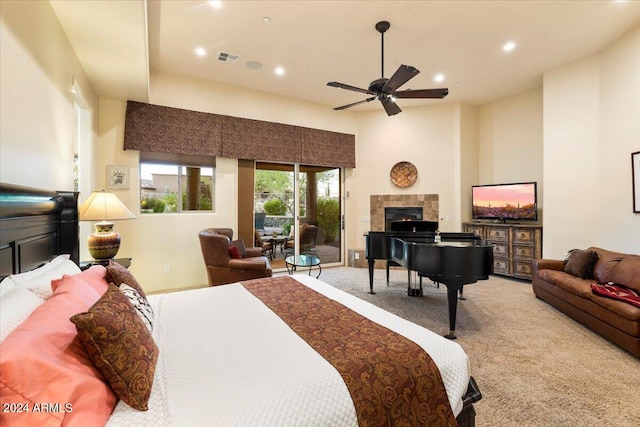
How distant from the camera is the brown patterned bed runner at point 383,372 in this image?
3.80 ft

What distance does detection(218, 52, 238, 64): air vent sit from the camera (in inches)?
165

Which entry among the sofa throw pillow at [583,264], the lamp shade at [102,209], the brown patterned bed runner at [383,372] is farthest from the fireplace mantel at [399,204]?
the brown patterned bed runner at [383,372]

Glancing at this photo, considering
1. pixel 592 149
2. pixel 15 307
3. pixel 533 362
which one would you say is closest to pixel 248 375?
pixel 15 307

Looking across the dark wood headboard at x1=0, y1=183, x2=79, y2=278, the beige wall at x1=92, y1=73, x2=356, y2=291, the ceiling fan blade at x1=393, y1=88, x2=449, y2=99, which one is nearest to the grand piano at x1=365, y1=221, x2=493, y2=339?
the ceiling fan blade at x1=393, y1=88, x2=449, y2=99

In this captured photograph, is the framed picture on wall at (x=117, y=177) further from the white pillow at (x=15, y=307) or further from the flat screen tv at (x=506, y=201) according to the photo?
the flat screen tv at (x=506, y=201)

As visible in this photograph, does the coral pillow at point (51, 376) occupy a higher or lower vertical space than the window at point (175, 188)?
lower

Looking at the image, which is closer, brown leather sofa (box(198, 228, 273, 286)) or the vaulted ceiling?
the vaulted ceiling

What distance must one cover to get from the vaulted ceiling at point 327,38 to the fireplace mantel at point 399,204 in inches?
89.6

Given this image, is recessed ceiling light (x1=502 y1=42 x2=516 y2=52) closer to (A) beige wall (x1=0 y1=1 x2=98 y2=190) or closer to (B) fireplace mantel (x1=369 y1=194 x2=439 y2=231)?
(B) fireplace mantel (x1=369 y1=194 x2=439 y2=231)

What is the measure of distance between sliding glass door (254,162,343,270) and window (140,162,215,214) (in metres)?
0.91

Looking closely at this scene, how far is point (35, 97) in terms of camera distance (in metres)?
2.04

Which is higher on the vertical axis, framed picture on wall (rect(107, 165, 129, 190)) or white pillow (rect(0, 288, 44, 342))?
framed picture on wall (rect(107, 165, 129, 190))

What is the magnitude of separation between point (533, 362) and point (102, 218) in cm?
413

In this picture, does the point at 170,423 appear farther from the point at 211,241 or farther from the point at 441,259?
the point at 211,241
